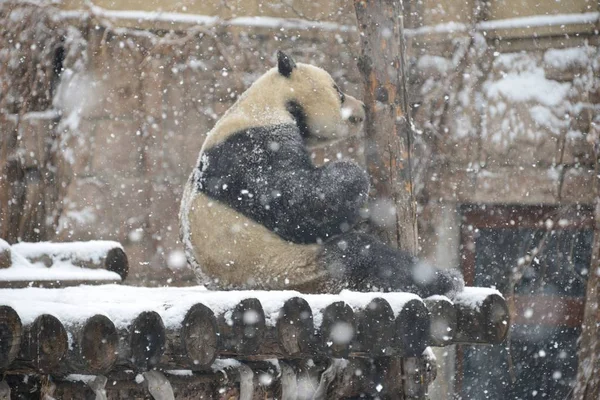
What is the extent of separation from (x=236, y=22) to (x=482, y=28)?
5.85 feet

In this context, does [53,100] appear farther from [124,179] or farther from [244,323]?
[244,323]

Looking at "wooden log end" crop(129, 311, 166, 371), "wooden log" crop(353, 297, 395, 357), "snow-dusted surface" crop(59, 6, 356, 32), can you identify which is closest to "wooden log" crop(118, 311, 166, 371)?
"wooden log end" crop(129, 311, 166, 371)

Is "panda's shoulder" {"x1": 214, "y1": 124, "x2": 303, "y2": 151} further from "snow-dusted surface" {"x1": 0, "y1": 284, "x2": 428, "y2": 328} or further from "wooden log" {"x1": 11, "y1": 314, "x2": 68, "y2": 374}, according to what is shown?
"wooden log" {"x1": 11, "y1": 314, "x2": 68, "y2": 374}

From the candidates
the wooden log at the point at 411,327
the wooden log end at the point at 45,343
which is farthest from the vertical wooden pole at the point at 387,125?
the wooden log end at the point at 45,343

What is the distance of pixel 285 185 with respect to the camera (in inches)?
118

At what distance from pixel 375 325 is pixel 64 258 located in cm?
190

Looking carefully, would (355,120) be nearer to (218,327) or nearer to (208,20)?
(218,327)

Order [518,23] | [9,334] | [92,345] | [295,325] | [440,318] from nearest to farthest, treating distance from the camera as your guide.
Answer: [9,334] → [92,345] → [295,325] → [440,318] → [518,23]

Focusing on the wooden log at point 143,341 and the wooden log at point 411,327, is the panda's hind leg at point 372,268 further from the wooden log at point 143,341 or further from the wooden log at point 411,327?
the wooden log at point 143,341

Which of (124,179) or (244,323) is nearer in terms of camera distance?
(244,323)

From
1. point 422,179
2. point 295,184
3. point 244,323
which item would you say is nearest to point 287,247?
point 295,184

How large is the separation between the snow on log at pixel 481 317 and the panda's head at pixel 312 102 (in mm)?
774

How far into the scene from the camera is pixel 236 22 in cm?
657

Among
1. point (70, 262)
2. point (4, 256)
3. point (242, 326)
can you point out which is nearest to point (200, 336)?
point (242, 326)
